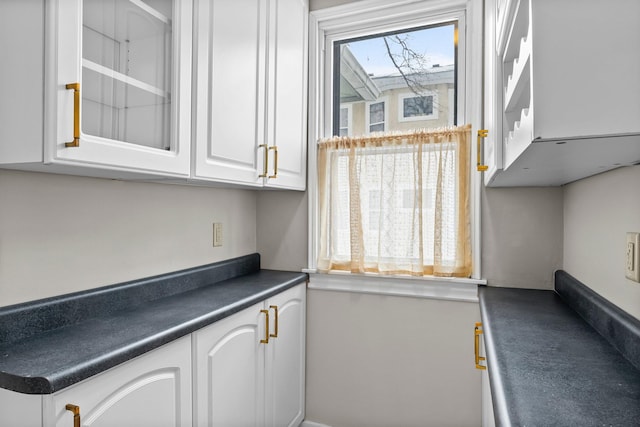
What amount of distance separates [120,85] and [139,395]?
0.87 metres

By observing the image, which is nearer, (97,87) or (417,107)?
(97,87)

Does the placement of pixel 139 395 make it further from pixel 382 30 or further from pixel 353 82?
pixel 382 30

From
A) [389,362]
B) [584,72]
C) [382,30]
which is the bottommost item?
[389,362]

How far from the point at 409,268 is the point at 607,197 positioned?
3.22 ft

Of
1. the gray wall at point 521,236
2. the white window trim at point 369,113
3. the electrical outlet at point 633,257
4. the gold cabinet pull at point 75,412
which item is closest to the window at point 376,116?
the white window trim at point 369,113

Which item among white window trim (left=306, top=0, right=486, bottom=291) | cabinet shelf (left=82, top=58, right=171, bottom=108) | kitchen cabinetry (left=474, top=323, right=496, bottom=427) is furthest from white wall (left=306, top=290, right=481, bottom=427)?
cabinet shelf (left=82, top=58, right=171, bottom=108)

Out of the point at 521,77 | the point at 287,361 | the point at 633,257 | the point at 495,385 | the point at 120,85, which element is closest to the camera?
the point at 521,77

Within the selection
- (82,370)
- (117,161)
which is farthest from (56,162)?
(82,370)

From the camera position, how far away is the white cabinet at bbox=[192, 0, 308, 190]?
4.74ft

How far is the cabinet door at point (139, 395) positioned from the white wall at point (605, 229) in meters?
1.28

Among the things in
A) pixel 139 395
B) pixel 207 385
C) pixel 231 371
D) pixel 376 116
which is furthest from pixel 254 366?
pixel 376 116

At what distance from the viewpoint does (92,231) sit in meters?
1.39

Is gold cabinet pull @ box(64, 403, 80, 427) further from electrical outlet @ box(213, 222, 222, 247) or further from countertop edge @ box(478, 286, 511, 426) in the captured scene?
electrical outlet @ box(213, 222, 222, 247)

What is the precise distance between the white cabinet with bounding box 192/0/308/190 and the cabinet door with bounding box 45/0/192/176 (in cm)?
8
